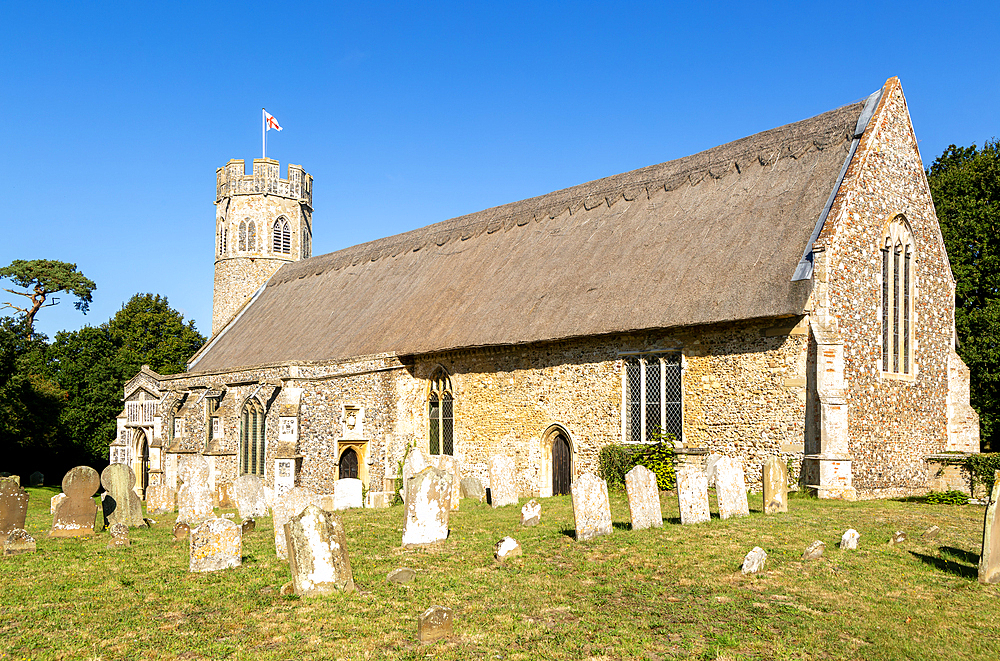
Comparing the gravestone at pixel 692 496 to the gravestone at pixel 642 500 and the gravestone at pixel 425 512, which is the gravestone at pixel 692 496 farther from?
the gravestone at pixel 425 512

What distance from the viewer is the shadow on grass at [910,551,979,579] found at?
9617 mm

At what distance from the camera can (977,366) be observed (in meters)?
26.4

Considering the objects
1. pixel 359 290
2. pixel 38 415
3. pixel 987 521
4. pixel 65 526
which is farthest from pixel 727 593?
pixel 38 415

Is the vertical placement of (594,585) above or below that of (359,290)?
below

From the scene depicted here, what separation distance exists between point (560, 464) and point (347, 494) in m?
5.41

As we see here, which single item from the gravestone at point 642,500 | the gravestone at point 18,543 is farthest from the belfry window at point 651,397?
the gravestone at point 18,543

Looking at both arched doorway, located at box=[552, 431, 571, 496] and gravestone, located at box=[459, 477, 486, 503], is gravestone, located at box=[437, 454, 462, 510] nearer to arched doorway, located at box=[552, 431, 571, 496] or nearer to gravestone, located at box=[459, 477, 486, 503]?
gravestone, located at box=[459, 477, 486, 503]

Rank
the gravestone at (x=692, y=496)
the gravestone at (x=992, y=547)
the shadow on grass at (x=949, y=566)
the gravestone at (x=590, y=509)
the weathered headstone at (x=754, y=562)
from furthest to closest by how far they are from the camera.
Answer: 1. the gravestone at (x=692, y=496)
2. the gravestone at (x=590, y=509)
3. the weathered headstone at (x=754, y=562)
4. the shadow on grass at (x=949, y=566)
5. the gravestone at (x=992, y=547)

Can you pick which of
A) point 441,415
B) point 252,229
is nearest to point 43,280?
point 252,229

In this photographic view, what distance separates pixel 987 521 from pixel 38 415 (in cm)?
4278

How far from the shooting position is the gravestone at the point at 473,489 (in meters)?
19.7

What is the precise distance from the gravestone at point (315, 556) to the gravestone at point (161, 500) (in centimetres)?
1635

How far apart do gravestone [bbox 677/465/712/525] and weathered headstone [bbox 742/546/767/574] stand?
10.1 ft

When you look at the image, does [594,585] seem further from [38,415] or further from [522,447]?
[38,415]
